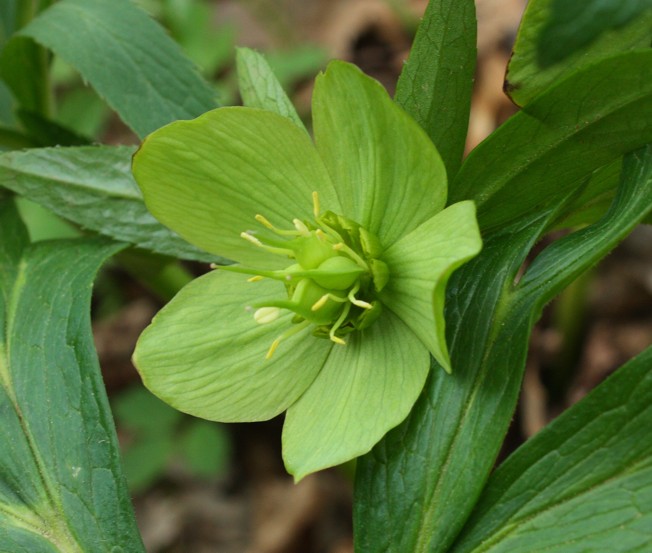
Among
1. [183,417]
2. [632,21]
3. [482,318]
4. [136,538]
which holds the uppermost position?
[632,21]

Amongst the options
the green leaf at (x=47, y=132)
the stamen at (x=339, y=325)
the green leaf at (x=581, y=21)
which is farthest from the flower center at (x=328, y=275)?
the green leaf at (x=47, y=132)

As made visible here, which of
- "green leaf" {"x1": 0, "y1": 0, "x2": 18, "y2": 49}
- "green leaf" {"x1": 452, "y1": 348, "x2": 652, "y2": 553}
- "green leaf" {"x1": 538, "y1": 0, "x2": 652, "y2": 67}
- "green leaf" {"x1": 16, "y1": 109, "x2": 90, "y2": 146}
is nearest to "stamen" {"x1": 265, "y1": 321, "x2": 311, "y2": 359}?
"green leaf" {"x1": 452, "y1": 348, "x2": 652, "y2": 553}

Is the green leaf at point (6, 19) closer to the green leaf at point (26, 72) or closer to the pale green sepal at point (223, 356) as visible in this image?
the green leaf at point (26, 72)

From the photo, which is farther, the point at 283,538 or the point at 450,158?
the point at 283,538

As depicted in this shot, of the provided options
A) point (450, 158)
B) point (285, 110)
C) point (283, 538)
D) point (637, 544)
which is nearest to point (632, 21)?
point (450, 158)

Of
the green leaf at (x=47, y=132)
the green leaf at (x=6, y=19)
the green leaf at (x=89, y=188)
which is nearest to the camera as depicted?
the green leaf at (x=89, y=188)

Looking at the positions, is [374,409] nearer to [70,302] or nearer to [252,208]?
[252,208]

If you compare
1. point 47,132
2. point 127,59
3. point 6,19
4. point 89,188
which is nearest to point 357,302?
point 89,188
